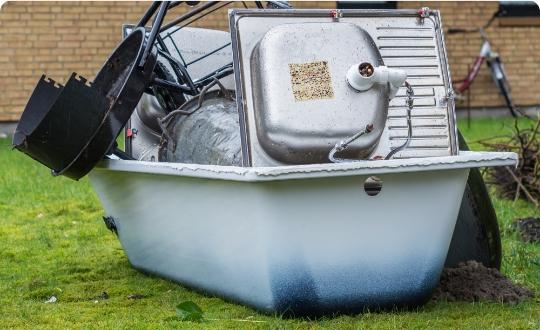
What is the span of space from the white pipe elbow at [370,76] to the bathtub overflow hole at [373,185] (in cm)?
30

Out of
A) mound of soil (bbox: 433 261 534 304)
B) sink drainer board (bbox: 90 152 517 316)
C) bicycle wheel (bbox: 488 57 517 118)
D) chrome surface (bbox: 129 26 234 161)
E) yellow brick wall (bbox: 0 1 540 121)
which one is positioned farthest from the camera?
bicycle wheel (bbox: 488 57 517 118)

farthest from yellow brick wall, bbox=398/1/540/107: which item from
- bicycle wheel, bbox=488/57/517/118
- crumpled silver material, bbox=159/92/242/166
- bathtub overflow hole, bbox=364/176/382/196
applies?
bathtub overflow hole, bbox=364/176/382/196

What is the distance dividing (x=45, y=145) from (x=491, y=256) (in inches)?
65.8

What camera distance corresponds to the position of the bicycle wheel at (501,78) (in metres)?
11.5

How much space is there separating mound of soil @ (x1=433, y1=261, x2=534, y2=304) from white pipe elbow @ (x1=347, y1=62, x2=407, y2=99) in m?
0.77

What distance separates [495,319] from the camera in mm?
3061

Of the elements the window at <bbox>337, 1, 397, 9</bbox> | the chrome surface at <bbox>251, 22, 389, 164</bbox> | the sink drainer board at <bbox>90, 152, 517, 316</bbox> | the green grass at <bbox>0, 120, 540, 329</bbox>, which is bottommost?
the green grass at <bbox>0, 120, 540, 329</bbox>

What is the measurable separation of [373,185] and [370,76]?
34 cm

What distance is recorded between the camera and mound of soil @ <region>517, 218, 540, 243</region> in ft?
15.1

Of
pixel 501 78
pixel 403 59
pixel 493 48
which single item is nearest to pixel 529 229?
pixel 403 59

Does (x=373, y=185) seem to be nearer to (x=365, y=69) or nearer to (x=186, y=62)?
(x=365, y=69)

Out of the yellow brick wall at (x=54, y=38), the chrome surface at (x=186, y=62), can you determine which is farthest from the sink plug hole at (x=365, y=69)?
the yellow brick wall at (x=54, y=38)

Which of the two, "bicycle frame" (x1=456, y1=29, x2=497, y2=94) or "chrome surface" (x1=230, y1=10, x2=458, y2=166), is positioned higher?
"chrome surface" (x1=230, y1=10, x2=458, y2=166)

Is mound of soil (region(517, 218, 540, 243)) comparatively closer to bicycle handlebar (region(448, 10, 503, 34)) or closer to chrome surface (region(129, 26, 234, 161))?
chrome surface (region(129, 26, 234, 161))
